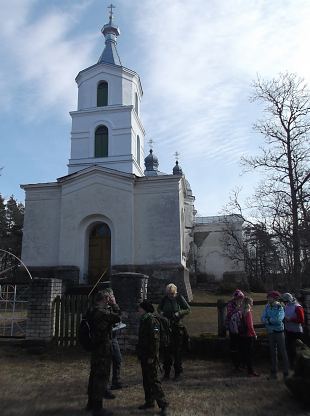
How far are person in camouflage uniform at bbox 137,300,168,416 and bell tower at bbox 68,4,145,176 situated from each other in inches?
700

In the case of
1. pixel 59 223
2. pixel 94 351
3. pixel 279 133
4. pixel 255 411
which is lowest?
pixel 255 411

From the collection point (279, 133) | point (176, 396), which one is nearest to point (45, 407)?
point (176, 396)

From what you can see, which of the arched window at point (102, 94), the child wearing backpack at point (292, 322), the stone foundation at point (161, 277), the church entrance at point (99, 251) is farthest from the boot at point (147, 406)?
the arched window at point (102, 94)

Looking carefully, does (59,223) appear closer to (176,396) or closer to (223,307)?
(223,307)

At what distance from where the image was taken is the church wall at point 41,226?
2130 cm

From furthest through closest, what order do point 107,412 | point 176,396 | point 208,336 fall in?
point 208,336 < point 176,396 < point 107,412

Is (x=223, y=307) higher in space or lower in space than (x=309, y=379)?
higher

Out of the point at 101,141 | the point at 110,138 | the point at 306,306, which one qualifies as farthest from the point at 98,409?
the point at 101,141

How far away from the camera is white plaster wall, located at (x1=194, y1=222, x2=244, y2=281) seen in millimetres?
39625

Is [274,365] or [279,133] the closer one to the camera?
[274,365]

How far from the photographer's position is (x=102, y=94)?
25156 mm

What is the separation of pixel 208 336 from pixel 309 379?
3.50 m

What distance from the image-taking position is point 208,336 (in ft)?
30.0

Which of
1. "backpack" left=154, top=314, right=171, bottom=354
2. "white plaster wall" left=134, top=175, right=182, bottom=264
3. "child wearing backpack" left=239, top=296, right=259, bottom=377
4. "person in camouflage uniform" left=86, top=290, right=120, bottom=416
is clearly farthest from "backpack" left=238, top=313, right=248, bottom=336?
"white plaster wall" left=134, top=175, right=182, bottom=264
